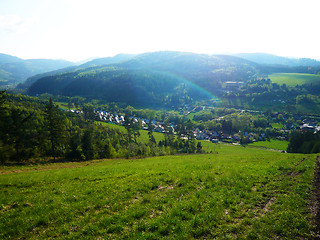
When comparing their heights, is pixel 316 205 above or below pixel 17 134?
above

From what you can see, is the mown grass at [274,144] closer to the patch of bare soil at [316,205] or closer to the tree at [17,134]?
the patch of bare soil at [316,205]

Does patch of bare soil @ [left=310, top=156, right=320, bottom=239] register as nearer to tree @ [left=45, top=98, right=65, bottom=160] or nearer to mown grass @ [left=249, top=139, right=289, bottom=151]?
tree @ [left=45, top=98, right=65, bottom=160]

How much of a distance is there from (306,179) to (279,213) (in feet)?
29.9

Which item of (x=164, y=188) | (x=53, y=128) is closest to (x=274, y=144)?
(x=164, y=188)

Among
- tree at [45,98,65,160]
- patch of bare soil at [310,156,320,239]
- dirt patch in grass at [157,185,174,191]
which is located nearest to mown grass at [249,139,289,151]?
patch of bare soil at [310,156,320,239]

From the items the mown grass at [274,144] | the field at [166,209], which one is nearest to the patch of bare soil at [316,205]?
the field at [166,209]

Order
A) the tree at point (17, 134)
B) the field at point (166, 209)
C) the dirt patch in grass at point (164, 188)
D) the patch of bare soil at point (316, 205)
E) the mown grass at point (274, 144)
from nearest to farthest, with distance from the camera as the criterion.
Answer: the patch of bare soil at point (316, 205), the field at point (166, 209), the dirt patch in grass at point (164, 188), the tree at point (17, 134), the mown grass at point (274, 144)

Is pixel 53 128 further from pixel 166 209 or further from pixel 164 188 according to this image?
pixel 166 209

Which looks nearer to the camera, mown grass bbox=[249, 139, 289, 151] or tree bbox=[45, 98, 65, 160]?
tree bbox=[45, 98, 65, 160]

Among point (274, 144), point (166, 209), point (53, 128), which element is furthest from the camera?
point (274, 144)

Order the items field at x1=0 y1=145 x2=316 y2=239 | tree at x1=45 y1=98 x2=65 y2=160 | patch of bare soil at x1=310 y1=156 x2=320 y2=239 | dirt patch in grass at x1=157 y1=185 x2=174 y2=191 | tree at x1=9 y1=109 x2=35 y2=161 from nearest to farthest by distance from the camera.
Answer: patch of bare soil at x1=310 y1=156 x2=320 y2=239, field at x1=0 y1=145 x2=316 y2=239, dirt patch in grass at x1=157 y1=185 x2=174 y2=191, tree at x1=9 y1=109 x2=35 y2=161, tree at x1=45 y1=98 x2=65 y2=160

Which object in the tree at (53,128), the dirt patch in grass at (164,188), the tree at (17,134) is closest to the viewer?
the dirt patch in grass at (164,188)

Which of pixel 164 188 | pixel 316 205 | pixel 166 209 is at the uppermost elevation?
pixel 316 205

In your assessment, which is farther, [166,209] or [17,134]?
[17,134]
